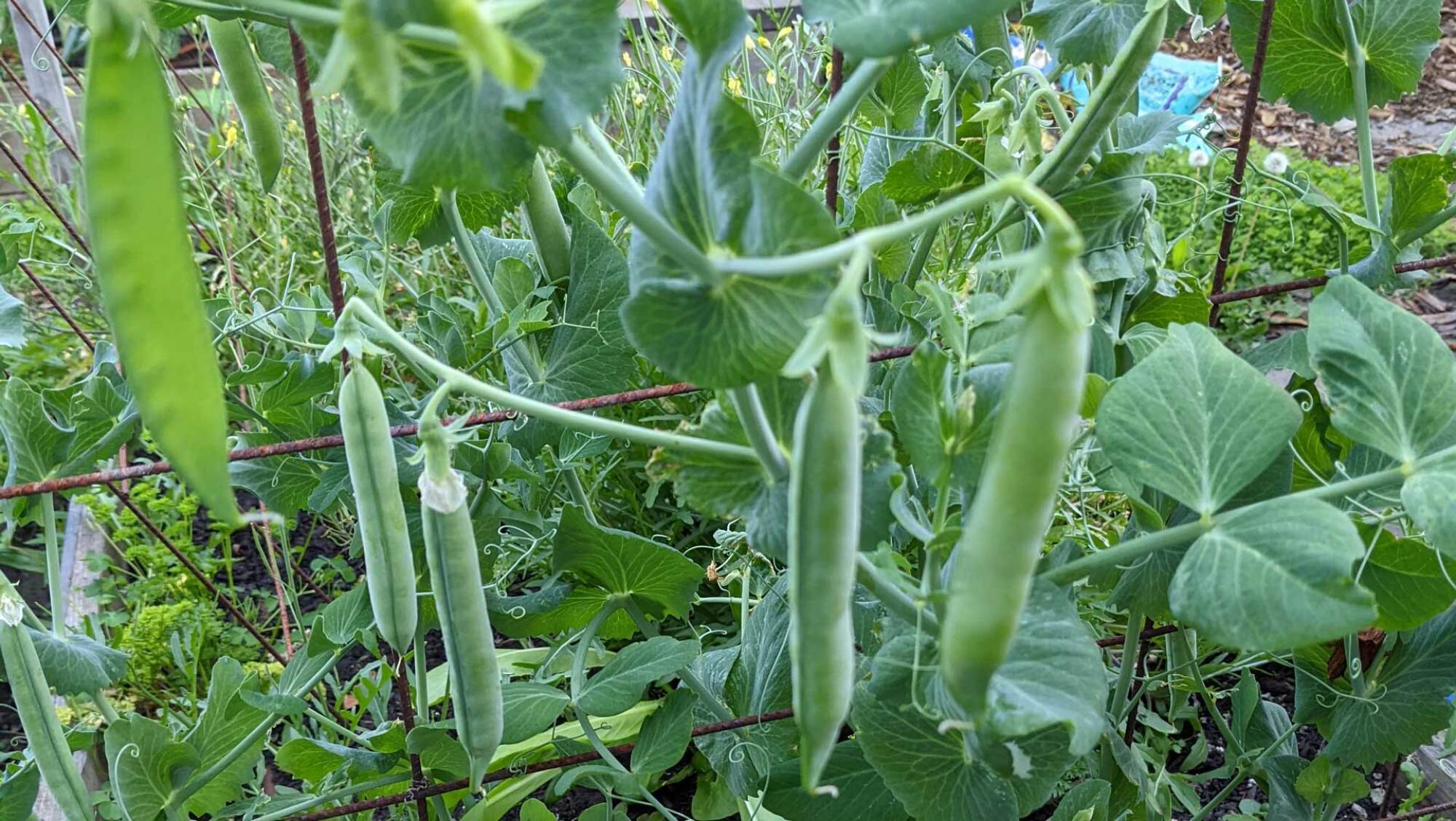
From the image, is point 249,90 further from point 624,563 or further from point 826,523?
point 826,523

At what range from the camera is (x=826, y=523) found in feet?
1.61

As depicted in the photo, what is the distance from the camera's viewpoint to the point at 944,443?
2.35ft

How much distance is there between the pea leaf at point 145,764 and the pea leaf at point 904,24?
78 centimetres

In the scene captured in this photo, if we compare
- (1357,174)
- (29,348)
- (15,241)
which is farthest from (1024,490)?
(1357,174)

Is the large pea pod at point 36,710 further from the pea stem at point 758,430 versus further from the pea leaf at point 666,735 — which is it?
the pea stem at point 758,430

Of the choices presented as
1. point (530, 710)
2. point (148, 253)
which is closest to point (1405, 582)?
point (530, 710)

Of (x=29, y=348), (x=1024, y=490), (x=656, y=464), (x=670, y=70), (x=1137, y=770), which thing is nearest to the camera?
(x=1024, y=490)

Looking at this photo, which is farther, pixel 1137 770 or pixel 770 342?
pixel 1137 770

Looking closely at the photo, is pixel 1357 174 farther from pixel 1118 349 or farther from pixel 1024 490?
pixel 1024 490

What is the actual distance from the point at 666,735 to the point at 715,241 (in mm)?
592

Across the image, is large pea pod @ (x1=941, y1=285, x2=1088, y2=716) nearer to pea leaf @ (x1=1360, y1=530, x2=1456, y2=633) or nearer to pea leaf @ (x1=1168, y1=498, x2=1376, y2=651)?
pea leaf @ (x1=1168, y1=498, x2=1376, y2=651)

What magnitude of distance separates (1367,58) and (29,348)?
2.32 meters

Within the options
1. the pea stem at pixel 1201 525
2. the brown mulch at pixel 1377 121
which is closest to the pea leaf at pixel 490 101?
the pea stem at pixel 1201 525

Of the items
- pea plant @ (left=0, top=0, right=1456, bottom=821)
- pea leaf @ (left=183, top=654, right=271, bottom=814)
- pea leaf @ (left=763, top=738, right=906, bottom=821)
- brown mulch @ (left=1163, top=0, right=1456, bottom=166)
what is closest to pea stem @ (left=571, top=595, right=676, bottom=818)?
pea plant @ (left=0, top=0, right=1456, bottom=821)
